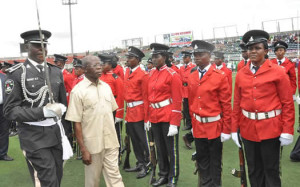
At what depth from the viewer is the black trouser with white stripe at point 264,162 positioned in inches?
127

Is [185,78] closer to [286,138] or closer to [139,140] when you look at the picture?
[139,140]

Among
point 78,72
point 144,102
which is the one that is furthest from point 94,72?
point 78,72

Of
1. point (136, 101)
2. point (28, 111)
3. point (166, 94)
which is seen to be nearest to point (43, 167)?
point (28, 111)

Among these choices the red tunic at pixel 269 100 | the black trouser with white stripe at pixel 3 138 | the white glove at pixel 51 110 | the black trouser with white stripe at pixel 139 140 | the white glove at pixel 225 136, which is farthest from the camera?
the black trouser with white stripe at pixel 3 138

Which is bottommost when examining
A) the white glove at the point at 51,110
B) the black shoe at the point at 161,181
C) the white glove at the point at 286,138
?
the black shoe at the point at 161,181

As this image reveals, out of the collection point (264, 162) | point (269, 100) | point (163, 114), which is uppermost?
point (269, 100)

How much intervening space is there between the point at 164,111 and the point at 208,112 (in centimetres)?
80

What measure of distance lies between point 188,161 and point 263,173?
228cm

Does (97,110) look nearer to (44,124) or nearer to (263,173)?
(44,124)

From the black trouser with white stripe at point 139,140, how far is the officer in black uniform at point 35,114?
2.04m

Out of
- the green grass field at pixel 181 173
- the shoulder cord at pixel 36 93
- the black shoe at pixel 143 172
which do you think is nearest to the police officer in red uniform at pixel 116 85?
the black shoe at pixel 143 172

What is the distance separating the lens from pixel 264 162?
3.26m

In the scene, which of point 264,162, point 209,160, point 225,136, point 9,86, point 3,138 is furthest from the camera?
point 3,138

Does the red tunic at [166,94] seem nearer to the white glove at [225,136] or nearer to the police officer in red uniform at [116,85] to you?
the white glove at [225,136]
